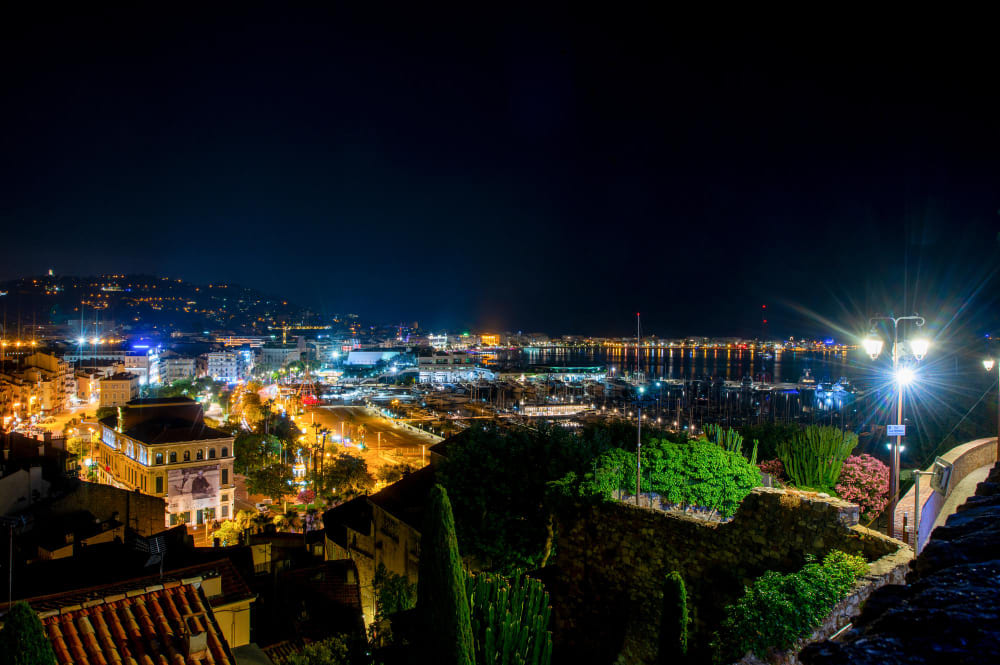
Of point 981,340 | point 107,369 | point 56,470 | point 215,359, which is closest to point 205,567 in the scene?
point 56,470

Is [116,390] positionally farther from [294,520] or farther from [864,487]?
[864,487]

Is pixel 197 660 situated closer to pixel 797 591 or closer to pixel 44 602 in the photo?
pixel 44 602

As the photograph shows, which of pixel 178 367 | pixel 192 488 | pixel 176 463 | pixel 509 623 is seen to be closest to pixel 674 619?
pixel 509 623

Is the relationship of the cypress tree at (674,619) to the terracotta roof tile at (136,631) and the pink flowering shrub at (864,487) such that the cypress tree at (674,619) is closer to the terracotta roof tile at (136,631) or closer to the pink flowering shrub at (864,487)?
the terracotta roof tile at (136,631)

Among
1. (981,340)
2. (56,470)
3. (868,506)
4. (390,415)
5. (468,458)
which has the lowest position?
(390,415)

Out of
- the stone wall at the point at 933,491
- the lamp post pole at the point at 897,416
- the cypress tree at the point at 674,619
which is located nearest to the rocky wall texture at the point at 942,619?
the cypress tree at the point at 674,619

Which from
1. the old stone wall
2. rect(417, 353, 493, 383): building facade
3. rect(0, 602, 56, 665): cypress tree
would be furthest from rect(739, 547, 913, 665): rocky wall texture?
rect(417, 353, 493, 383): building facade

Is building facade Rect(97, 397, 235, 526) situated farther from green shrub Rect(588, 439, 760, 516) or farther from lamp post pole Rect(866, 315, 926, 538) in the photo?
lamp post pole Rect(866, 315, 926, 538)
